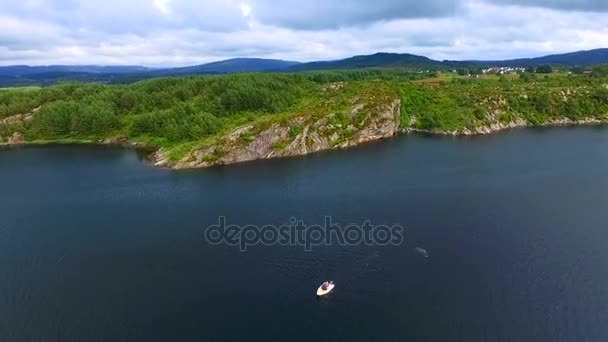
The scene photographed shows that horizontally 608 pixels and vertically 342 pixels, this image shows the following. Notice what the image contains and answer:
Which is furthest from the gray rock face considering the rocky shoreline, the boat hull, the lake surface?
the boat hull

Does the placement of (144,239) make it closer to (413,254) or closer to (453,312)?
(413,254)

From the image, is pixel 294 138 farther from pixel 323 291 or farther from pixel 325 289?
pixel 323 291

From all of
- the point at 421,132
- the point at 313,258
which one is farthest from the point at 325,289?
the point at 421,132

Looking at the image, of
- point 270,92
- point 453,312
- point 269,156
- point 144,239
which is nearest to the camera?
point 453,312

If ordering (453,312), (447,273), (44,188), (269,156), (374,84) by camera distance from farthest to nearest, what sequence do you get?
(374,84) < (269,156) < (44,188) < (447,273) < (453,312)

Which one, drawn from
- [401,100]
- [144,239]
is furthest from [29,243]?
[401,100]

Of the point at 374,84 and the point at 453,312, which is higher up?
the point at 374,84

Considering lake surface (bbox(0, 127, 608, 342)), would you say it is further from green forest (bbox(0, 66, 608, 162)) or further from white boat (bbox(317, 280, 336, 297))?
green forest (bbox(0, 66, 608, 162))
